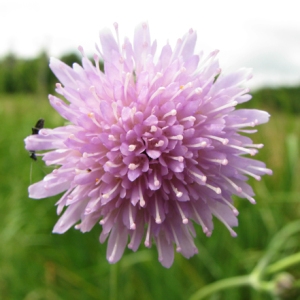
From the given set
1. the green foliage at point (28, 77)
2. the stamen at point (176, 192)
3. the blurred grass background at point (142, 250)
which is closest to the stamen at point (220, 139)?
the stamen at point (176, 192)

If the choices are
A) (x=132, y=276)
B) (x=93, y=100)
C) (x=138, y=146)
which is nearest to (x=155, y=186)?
(x=138, y=146)

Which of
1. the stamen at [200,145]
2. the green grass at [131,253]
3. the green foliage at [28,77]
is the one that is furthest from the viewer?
the green foliage at [28,77]

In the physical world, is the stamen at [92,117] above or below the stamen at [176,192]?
above

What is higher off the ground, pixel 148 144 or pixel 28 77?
pixel 148 144

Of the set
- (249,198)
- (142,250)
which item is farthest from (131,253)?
(249,198)

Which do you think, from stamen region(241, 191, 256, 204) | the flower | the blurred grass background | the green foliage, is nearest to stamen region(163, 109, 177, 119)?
the flower

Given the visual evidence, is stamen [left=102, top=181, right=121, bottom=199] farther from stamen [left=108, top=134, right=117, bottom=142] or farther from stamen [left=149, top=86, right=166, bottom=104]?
stamen [left=149, top=86, right=166, bottom=104]

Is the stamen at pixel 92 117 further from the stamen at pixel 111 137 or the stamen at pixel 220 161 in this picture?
the stamen at pixel 220 161

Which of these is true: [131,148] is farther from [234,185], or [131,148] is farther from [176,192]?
[234,185]
